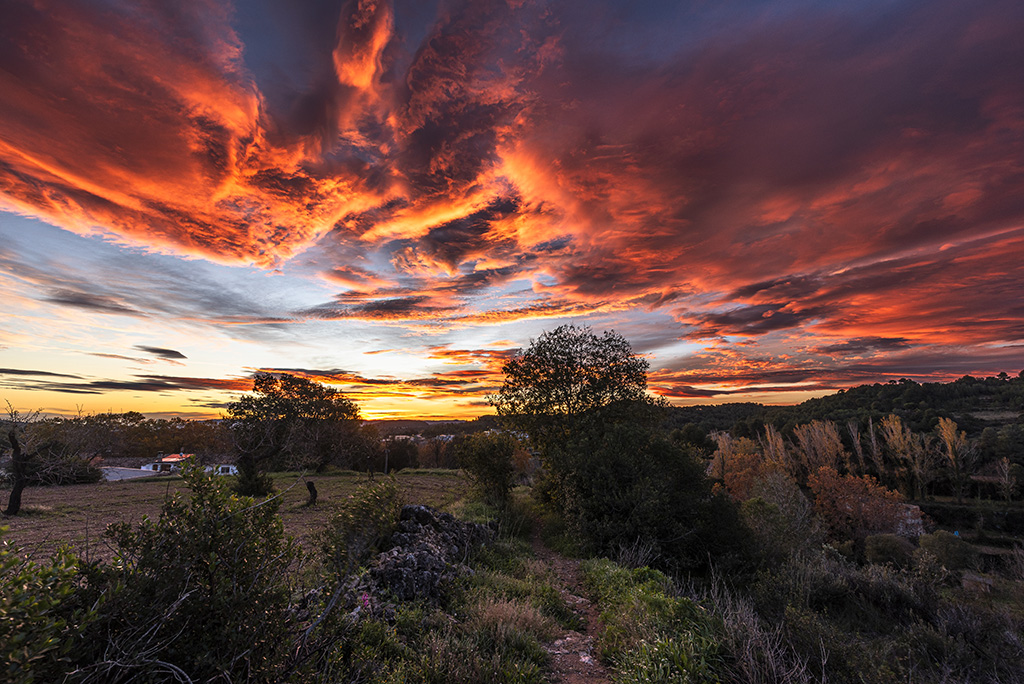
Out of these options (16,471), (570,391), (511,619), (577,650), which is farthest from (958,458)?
(16,471)

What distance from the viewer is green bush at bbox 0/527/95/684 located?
2162 millimetres

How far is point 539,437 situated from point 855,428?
68.2 m

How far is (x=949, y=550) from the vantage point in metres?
29.7

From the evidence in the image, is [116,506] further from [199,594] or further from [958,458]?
[958,458]

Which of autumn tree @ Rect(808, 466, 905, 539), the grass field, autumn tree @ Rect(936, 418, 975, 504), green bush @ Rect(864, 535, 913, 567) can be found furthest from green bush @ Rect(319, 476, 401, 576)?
autumn tree @ Rect(936, 418, 975, 504)

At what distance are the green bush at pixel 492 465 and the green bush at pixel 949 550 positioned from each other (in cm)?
3230

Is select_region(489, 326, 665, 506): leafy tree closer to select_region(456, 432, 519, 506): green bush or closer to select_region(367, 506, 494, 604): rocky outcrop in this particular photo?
select_region(456, 432, 519, 506): green bush

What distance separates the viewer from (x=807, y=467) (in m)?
60.5

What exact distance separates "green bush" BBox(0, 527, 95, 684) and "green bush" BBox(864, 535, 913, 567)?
4126cm

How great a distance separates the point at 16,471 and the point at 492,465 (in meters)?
20.8

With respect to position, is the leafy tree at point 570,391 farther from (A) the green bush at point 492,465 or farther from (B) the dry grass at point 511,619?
(B) the dry grass at point 511,619

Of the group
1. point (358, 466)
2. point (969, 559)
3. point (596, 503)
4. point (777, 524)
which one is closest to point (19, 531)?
point (596, 503)

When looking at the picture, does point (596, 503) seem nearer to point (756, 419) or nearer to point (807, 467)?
point (807, 467)

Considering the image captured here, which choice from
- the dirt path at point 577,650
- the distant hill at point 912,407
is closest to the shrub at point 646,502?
the dirt path at point 577,650
